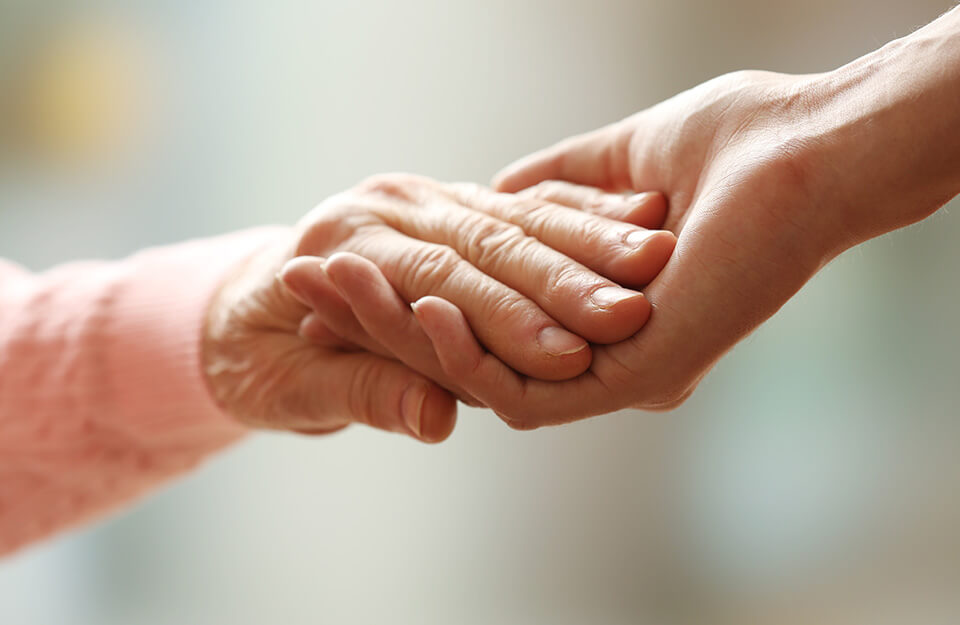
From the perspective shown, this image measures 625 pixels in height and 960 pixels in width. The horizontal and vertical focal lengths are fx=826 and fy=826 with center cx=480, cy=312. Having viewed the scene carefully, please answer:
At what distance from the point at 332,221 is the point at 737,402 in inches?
33.9

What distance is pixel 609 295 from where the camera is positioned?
505 millimetres

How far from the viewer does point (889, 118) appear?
17.5 inches

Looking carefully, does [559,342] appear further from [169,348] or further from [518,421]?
[169,348]

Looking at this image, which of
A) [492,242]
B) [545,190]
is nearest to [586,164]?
[545,190]

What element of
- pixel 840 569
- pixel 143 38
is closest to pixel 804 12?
pixel 840 569

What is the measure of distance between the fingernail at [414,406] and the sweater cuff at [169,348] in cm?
26

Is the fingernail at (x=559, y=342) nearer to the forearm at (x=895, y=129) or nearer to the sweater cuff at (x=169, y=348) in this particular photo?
the forearm at (x=895, y=129)

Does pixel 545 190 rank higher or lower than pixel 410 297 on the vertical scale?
higher

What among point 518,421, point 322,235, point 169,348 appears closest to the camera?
point 518,421

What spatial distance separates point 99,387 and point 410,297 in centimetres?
39

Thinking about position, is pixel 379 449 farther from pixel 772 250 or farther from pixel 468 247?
pixel 772 250

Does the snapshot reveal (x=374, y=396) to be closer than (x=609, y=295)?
No

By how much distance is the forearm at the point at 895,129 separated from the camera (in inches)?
16.8

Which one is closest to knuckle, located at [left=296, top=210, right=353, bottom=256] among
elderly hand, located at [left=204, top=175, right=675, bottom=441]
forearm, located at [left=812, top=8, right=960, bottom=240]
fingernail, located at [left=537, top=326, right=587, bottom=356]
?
elderly hand, located at [left=204, top=175, right=675, bottom=441]
